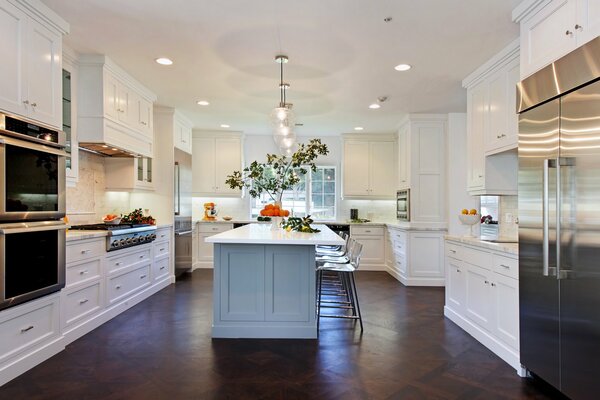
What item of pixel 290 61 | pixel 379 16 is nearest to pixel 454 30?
pixel 379 16

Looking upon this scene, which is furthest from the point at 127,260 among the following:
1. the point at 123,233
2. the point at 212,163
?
the point at 212,163

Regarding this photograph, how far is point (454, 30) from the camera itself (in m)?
3.01

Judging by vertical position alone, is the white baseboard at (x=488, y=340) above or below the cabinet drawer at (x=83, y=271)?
below

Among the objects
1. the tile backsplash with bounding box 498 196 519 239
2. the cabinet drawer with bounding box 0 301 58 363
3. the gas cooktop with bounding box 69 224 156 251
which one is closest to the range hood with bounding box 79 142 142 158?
the gas cooktop with bounding box 69 224 156 251

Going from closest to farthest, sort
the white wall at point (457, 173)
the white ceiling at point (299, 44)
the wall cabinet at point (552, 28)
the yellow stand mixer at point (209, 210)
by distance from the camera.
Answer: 1. the wall cabinet at point (552, 28)
2. the white ceiling at point (299, 44)
3. the white wall at point (457, 173)
4. the yellow stand mixer at point (209, 210)

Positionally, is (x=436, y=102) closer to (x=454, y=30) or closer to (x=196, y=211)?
(x=454, y=30)

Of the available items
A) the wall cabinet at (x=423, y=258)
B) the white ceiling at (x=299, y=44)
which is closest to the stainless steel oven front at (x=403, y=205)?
the wall cabinet at (x=423, y=258)

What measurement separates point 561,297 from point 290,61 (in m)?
2.99

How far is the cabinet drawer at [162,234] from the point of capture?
502 centimetres

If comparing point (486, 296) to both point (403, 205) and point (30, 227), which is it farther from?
point (30, 227)

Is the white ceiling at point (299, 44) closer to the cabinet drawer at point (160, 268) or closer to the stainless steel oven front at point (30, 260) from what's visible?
the stainless steel oven front at point (30, 260)

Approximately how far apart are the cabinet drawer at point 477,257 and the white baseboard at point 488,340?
0.58m

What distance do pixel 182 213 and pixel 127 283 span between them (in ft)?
6.18

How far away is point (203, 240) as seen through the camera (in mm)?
6812
